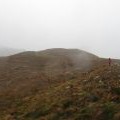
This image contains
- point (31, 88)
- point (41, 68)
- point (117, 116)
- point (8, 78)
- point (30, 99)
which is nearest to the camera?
point (117, 116)

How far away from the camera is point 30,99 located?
40969 mm

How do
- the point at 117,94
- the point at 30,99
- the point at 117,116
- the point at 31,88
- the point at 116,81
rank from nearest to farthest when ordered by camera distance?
the point at 117,116, the point at 117,94, the point at 116,81, the point at 30,99, the point at 31,88

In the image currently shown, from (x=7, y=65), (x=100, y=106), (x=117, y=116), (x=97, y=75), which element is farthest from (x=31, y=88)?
(x=7, y=65)

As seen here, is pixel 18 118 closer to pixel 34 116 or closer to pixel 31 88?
pixel 34 116

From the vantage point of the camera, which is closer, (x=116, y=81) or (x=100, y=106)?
(x=100, y=106)

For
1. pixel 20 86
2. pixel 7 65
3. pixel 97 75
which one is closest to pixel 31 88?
pixel 20 86

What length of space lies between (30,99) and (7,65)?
38.2 meters

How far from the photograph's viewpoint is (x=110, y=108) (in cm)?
2945

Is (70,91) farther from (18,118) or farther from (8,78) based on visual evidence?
(8,78)

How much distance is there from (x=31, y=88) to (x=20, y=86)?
10.3ft

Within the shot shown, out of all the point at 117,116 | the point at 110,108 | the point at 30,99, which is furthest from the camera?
the point at 30,99

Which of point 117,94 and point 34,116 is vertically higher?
point 117,94

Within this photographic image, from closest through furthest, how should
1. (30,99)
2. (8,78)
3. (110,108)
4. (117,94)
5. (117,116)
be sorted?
(117,116), (110,108), (117,94), (30,99), (8,78)

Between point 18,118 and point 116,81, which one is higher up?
point 116,81
